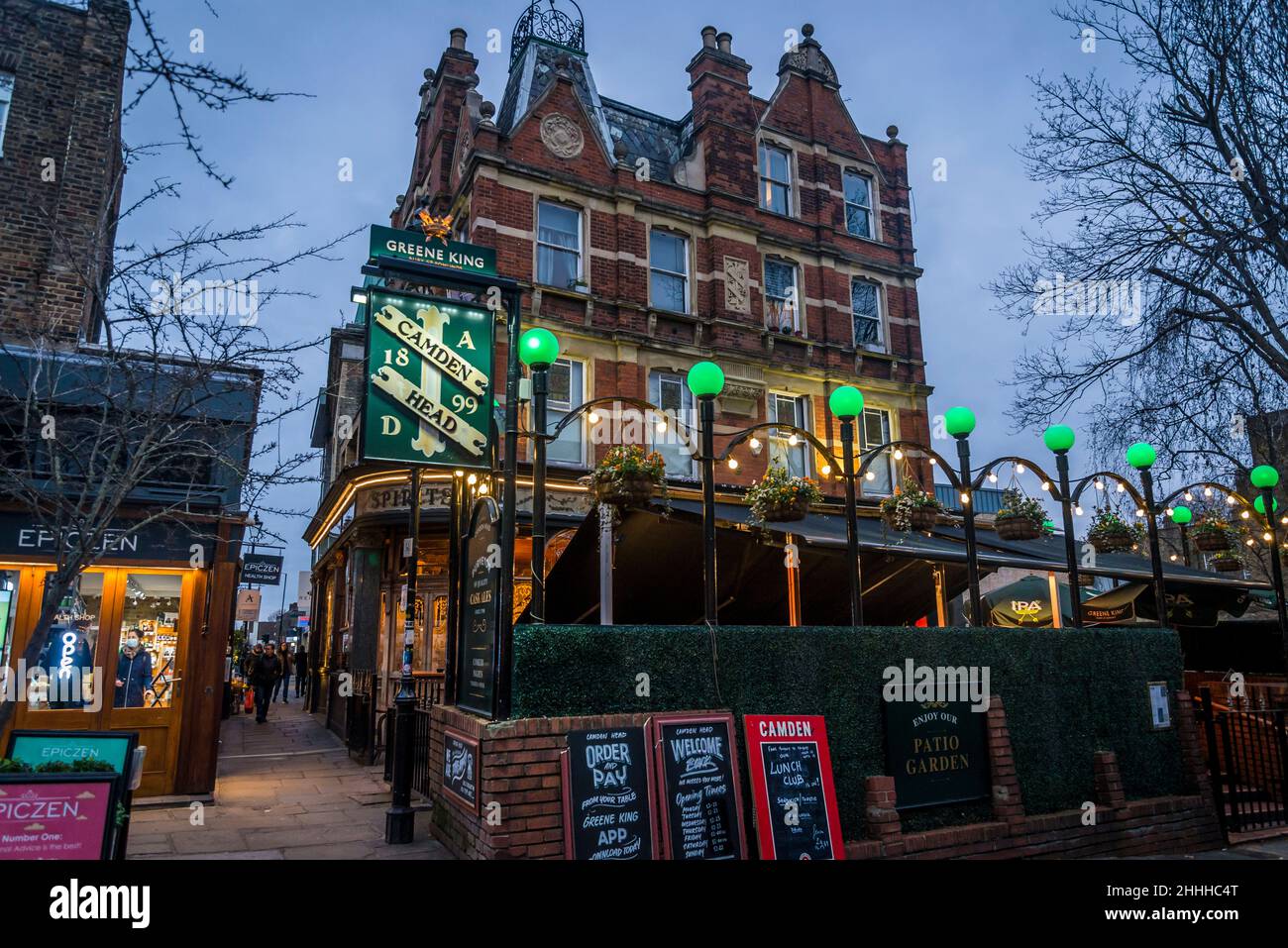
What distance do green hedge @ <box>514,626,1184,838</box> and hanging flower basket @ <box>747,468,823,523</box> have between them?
5.53 feet

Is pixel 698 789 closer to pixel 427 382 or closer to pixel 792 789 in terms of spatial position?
pixel 792 789

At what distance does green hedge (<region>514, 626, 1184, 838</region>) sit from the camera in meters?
6.29

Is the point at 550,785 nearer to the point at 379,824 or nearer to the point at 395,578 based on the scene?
the point at 379,824

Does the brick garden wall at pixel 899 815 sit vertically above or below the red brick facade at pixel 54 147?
below

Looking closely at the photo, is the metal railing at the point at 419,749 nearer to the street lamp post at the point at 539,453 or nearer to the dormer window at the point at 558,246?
the street lamp post at the point at 539,453

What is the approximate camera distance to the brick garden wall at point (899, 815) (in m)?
5.74

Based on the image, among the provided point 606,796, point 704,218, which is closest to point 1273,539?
point 606,796

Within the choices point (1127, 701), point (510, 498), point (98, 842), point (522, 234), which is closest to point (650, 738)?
point (510, 498)

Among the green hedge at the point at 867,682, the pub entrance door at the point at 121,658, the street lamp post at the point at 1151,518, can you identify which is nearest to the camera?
the green hedge at the point at 867,682

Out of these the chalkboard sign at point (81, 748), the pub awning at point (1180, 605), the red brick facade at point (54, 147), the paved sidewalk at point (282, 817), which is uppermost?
the red brick facade at point (54, 147)

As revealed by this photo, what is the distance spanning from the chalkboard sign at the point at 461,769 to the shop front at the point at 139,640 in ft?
15.0

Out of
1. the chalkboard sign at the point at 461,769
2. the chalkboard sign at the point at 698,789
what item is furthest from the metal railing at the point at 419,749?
the chalkboard sign at the point at 698,789

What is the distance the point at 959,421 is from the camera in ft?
30.6

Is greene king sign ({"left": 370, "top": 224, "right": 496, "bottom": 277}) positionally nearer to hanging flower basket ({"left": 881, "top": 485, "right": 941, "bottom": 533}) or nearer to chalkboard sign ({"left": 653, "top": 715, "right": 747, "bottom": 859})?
chalkboard sign ({"left": 653, "top": 715, "right": 747, "bottom": 859})
